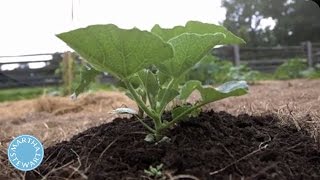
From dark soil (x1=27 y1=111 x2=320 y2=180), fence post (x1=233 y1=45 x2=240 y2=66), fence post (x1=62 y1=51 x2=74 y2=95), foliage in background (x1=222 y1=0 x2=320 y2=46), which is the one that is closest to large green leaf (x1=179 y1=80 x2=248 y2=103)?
dark soil (x1=27 y1=111 x2=320 y2=180)

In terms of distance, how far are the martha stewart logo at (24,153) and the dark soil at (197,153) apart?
45 mm

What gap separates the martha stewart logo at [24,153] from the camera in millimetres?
983

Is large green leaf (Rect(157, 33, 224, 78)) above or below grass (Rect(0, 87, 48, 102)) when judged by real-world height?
above

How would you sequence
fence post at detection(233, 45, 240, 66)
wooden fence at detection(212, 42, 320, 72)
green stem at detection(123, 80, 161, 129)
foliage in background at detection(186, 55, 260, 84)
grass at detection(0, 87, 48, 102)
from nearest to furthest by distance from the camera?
green stem at detection(123, 80, 161, 129)
foliage in background at detection(186, 55, 260, 84)
grass at detection(0, 87, 48, 102)
fence post at detection(233, 45, 240, 66)
wooden fence at detection(212, 42, 320, 72)

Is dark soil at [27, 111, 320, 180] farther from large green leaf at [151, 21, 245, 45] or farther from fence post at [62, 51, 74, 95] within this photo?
fence post at [62, 51, 74, 95]

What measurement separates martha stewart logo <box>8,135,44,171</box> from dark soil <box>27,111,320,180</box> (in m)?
0.05

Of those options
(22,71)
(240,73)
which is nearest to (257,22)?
(240,73)

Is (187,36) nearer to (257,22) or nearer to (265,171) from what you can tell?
(265,171)

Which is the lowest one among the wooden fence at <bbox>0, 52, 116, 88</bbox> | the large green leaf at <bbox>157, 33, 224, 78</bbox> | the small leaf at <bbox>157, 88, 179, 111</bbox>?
the wooden fence at <bbox>0, 52, 116, 88</bbox>

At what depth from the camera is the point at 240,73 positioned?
7746mm

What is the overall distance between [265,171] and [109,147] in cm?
38

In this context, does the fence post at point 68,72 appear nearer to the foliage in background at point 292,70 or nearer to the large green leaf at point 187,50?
the foliage in background at point 292,70

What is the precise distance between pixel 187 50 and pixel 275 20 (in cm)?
939

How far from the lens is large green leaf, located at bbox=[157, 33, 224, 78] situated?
3.32ft
